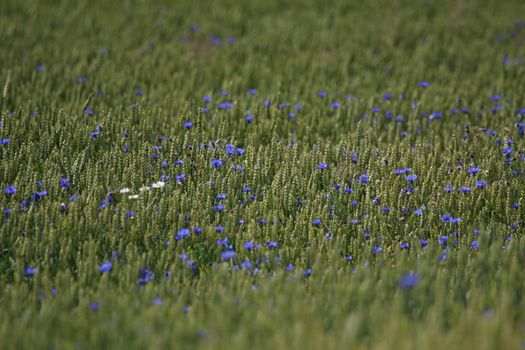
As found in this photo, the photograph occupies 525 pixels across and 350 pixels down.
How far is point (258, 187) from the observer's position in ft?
15.4

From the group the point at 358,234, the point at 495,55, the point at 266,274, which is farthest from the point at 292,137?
the point at 495,55

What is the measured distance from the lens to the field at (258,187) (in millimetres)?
3188

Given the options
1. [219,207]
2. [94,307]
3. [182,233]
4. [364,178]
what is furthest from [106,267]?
[364,178]

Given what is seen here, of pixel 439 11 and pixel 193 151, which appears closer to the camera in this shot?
pixel 193 151

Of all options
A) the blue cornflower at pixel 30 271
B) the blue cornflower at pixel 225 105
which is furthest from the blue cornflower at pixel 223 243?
the blue cornflower at pixel 225 105

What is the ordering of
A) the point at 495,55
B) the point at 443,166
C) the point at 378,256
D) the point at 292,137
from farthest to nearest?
the point at 495,55 → the point at 292,137 → the point at 443,166 → the point at 378,256

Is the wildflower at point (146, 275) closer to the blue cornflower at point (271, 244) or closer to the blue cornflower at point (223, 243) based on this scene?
the blue cornflower at point (223, 243)

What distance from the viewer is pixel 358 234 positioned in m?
4.25

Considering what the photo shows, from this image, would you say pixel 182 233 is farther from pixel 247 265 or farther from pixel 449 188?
pixel 449 188

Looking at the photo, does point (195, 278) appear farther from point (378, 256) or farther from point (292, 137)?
point (292, 137)

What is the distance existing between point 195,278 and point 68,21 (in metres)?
5.91

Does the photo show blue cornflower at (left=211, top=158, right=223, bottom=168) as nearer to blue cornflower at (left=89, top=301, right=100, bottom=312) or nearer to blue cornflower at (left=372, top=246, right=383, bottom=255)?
blue cornflower at (left=372, top=246, right=383, bottom=255)

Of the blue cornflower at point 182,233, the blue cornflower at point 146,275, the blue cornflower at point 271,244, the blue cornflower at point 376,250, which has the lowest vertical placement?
the blue cornflower at point 146,275

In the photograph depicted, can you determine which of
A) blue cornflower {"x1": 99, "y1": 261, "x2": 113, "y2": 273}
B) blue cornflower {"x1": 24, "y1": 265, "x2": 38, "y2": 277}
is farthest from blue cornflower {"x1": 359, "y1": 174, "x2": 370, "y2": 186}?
blue cornflower {"x1": 24, "y1": 265, "x2": 38, "y2": 277}
